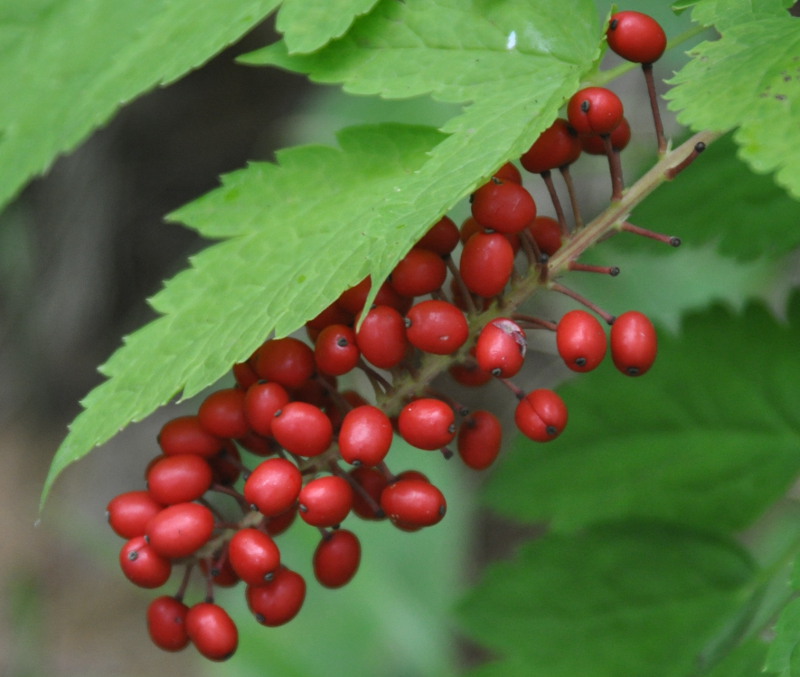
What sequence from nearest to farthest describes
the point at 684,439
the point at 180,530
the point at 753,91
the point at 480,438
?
the point at 753,91 → the point at 180,530 → the point at 480,438 → the point at 684,439

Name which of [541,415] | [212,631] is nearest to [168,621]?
[212,631]

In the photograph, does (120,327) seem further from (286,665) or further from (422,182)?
(422,182)

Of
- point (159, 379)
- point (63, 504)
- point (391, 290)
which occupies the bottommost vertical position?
point (63, 504)

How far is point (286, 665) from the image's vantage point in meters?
3.34

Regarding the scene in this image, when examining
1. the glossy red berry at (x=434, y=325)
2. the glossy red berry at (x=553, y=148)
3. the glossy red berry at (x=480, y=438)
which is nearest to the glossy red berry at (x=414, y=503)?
the glossy red berry at (x=480, y=438)

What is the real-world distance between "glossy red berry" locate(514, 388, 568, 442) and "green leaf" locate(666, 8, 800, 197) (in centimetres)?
48

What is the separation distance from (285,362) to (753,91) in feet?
2.69

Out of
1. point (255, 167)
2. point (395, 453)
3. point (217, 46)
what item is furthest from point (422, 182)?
point (395, 453)

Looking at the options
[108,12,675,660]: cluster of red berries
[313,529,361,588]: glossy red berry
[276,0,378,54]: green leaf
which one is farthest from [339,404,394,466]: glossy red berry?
[276,0,378,54]: green leaf

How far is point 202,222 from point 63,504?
4.67m

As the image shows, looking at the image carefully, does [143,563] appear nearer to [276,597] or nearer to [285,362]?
[276,597]

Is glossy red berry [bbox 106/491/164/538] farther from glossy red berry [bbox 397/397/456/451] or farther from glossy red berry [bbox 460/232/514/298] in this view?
glossy red berry [bbox 460/232/514/298]

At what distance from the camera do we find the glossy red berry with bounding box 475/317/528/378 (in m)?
1.31

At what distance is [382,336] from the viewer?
54.6 inches
